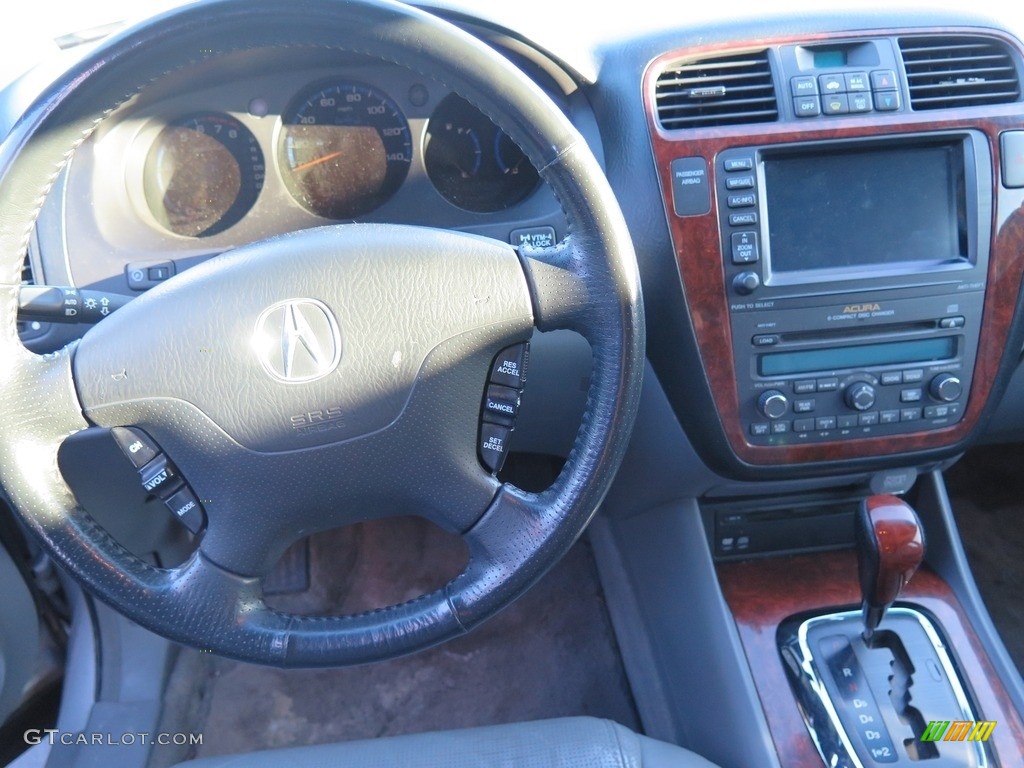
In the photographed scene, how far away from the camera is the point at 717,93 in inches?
53.5

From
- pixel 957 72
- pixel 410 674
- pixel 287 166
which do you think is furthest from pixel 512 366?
pixel 410 674

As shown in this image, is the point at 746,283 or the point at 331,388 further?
the point at 746,283

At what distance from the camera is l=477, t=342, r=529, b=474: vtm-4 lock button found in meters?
1.09

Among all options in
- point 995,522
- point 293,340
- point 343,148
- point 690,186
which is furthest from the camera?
point 995,522

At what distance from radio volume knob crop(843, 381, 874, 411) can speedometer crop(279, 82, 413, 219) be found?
805 mm

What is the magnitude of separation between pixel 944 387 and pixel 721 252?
43 centimetres

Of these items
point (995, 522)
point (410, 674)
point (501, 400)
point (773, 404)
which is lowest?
point (410, 674)

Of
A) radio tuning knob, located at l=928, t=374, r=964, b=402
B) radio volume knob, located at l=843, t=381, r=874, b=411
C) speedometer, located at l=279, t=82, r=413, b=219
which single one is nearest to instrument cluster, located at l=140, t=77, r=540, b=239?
speedometer, located at l=279, t=82, r=413, b=219

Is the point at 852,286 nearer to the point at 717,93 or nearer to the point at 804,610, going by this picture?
the point at 717,93

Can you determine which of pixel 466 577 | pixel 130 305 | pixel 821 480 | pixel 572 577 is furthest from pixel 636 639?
pixel 130 305

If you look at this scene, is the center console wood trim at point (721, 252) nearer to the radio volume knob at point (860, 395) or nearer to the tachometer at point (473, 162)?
the radio volume knob at point (860, 395)

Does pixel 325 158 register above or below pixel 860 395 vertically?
above

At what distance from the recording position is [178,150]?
4.90ft

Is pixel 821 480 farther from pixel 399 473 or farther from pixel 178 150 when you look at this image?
pixel 178 150
